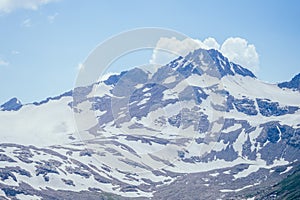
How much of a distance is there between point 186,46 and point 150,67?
8553 mm

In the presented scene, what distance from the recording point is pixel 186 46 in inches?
4023

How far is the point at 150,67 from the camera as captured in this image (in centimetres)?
10619
